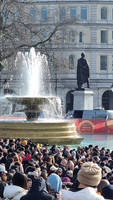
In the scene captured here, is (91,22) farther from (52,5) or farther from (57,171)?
(57,171)

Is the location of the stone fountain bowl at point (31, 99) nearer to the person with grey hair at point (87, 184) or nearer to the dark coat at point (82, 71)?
the person with grey hair at point (87, 184)

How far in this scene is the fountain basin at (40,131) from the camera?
25844mm

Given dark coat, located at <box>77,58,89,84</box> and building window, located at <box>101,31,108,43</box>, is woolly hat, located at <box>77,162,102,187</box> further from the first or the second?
building window, located at <box>101,31,108,43</box>

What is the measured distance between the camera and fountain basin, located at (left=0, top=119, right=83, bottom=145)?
25844 millimetres

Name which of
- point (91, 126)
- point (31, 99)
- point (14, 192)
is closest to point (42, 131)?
point (31, 99)

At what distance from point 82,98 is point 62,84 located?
3108 cm

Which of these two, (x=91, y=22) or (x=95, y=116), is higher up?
(x=91, y=22)

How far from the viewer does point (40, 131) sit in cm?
2595

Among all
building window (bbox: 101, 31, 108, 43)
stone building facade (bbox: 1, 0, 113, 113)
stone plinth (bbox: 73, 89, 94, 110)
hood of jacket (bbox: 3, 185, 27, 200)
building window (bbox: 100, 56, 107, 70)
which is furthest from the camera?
building window (bbox: 101, 31, 108, 43)

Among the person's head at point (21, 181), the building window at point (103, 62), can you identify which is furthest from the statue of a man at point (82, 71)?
the person's head at point (21, 181)

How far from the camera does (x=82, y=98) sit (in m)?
49.2

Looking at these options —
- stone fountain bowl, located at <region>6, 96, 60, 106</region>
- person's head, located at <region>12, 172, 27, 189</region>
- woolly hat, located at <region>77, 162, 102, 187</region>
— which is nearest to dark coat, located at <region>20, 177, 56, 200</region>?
woolly hat, located at <region>77, 162, 102, 187</region>

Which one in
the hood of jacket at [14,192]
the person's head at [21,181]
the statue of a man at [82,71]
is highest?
the person's head at [21,181]

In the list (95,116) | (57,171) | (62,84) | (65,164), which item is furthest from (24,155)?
(62,84)
